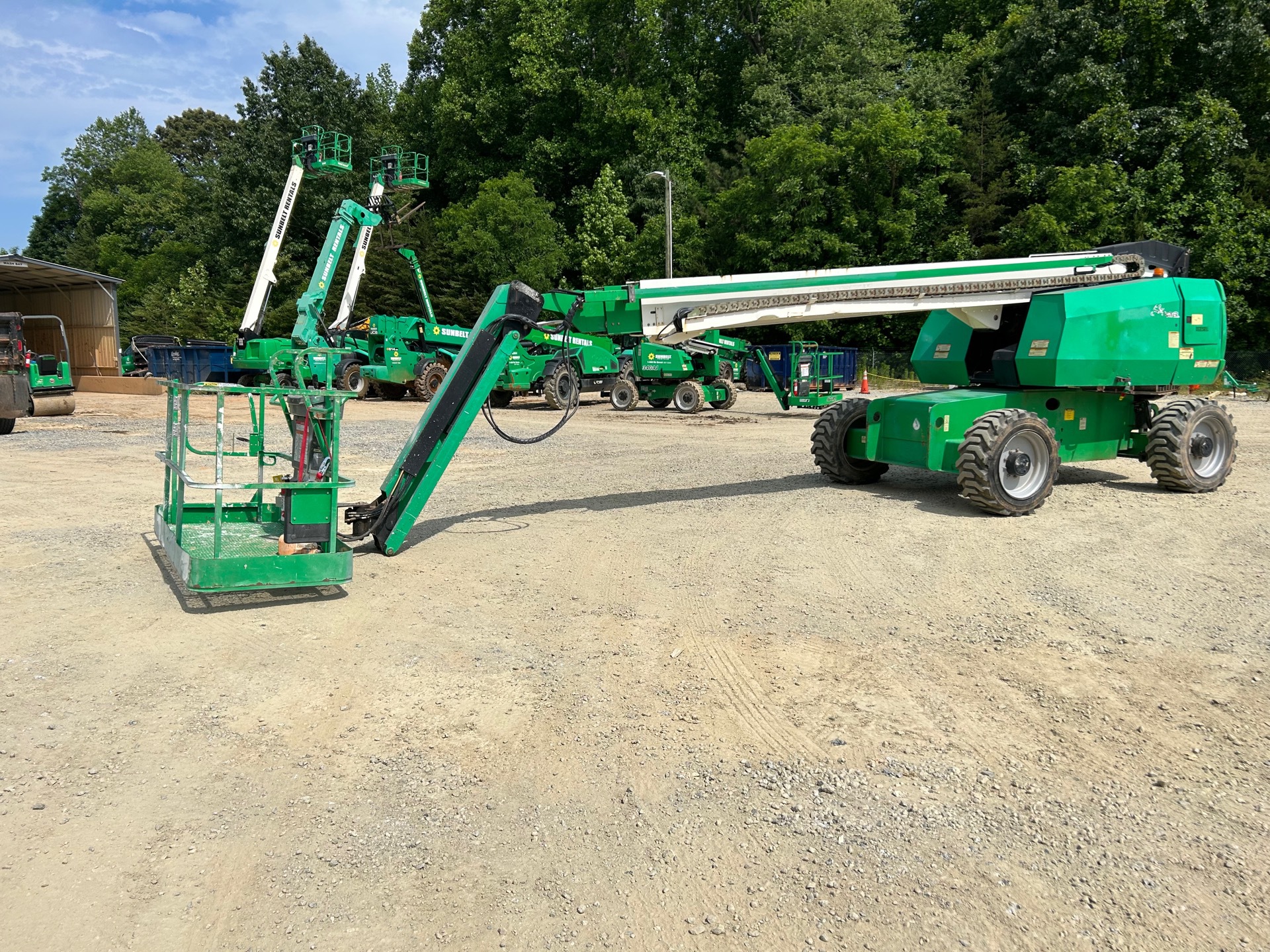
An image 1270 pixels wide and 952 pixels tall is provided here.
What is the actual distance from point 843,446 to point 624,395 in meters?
15.3

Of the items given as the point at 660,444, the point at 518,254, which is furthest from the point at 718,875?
the point at 518,254

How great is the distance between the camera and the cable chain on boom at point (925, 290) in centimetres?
884

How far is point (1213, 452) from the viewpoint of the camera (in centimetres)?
1108

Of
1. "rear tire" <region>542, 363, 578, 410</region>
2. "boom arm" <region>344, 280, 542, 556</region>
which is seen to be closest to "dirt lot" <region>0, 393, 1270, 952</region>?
"boom arm" <region>344, 280, 542, 556</region>

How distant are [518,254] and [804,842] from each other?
1585 inches

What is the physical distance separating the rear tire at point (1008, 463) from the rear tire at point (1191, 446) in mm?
1827

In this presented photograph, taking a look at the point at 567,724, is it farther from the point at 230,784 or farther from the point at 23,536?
the point at 23,536

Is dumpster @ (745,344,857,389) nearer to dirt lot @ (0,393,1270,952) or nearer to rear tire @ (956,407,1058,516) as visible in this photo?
rear tire @ (956,407,1058,516)

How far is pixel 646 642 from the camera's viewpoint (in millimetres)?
5957

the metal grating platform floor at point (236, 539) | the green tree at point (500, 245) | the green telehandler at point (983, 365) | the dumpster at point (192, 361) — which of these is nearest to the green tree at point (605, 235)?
the green tree at point (500, 245)

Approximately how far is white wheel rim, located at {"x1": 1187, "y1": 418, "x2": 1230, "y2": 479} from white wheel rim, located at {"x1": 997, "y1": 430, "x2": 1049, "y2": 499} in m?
2.59

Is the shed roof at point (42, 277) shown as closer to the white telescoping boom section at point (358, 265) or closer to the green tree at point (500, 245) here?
the white telescoping boom section at point (358, 265)

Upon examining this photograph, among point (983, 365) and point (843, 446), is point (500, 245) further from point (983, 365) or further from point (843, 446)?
point (983, 365)

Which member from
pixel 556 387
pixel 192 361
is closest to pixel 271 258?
Answer: pixel 556 387
